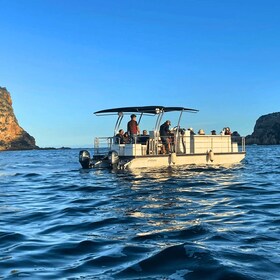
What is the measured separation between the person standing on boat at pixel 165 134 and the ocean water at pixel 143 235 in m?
10.7

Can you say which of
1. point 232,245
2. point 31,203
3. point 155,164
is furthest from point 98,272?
point 155,164

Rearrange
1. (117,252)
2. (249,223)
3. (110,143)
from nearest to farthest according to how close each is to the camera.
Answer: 1. (117,252)
2. (249,223)
3. (110,143)

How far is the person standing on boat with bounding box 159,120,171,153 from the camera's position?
23.2 metres

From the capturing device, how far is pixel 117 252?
18.8 ft

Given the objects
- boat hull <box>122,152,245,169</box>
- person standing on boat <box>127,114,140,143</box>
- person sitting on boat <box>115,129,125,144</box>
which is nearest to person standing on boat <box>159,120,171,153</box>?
boat hull <box>122,152,245,169</box>

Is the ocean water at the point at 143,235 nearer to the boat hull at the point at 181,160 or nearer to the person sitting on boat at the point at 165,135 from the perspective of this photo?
the boat hull at the point at 181,160

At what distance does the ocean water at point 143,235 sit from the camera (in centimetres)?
491

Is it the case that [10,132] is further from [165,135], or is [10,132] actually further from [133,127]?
[165,135]

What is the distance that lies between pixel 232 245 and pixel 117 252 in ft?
5.86

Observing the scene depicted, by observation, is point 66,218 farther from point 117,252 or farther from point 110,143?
point 110,143

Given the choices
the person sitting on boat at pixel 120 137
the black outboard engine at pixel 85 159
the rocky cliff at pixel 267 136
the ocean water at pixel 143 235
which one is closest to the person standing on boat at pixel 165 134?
the person sitting on boat at pixel 120 137

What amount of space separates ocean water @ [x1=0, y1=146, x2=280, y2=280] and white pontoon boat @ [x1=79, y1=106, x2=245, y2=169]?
31.0 ft

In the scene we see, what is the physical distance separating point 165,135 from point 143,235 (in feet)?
55.3

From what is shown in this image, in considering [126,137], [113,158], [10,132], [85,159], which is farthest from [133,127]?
[10,132]
